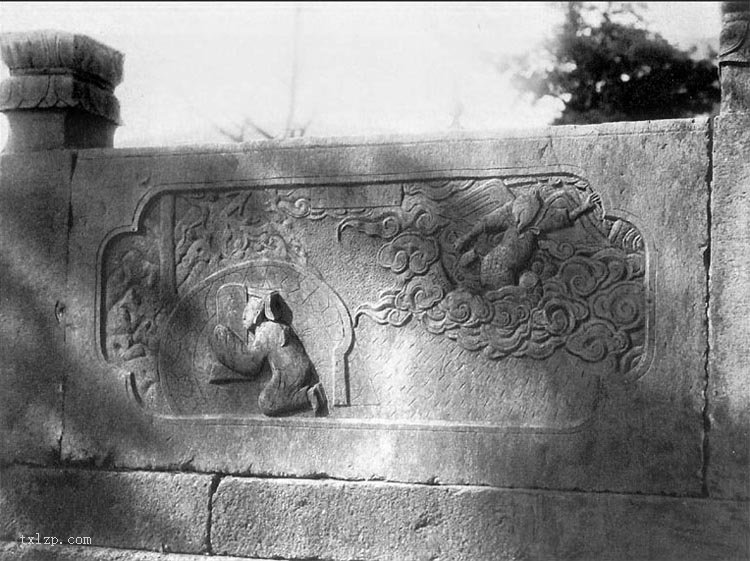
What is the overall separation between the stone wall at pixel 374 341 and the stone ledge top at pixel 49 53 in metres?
0.01

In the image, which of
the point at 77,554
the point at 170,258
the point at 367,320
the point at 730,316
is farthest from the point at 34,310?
the point at 730,316

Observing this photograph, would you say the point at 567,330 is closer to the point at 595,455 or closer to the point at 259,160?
the point at 595,455

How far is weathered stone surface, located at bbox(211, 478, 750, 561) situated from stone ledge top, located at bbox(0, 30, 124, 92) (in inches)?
80.9

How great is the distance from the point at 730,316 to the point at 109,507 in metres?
2.70

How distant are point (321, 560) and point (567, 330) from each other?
137 centimetres

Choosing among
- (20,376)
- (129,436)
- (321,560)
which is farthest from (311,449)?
(20,376)

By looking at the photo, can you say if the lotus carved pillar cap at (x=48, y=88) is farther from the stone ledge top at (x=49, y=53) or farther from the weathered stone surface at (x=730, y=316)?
the weathered stone surface at (x=730, y=316)

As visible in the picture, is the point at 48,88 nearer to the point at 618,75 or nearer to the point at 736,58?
the point at 736,58

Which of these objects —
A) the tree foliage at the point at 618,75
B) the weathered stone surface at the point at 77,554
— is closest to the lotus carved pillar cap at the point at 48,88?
the weathered stone surface at the point at 77,554

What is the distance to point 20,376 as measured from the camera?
412 centimetres

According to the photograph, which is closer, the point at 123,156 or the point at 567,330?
the point at 567,330

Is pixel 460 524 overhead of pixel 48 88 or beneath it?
beneath

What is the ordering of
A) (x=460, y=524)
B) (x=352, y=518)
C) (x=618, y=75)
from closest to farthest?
(x=460, y=524) < (x=352, y=518) < (x=618, y=75)

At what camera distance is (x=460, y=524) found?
3.54 metres
